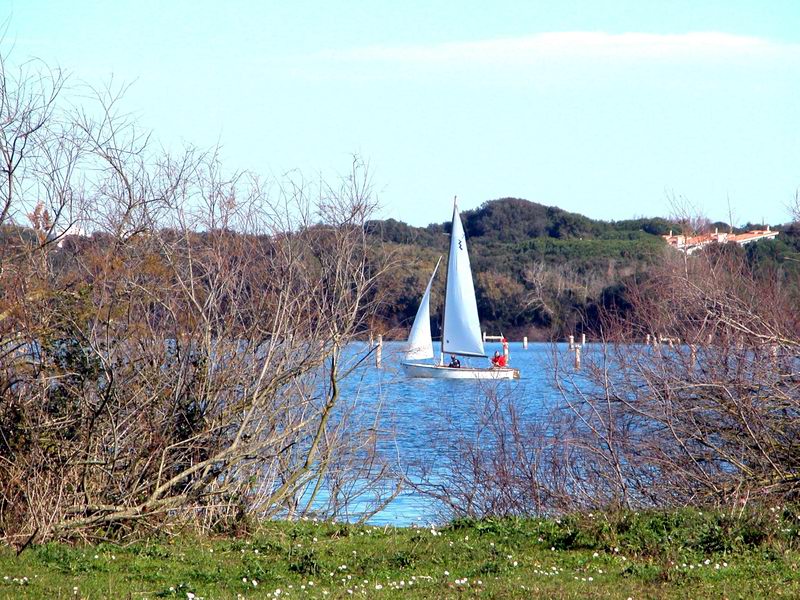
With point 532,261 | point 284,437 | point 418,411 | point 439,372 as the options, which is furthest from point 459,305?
point 532,261

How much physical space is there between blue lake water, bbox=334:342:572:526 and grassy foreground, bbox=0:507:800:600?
330 centimetres

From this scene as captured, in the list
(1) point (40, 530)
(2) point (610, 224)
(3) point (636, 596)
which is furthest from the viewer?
(2) point (610, 224)

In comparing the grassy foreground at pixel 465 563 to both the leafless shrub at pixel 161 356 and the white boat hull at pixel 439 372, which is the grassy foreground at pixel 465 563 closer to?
the leafless shrub at pixel 161 356

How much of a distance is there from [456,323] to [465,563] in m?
36.3

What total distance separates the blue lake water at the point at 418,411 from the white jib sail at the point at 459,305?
Result: 1650 millimetres

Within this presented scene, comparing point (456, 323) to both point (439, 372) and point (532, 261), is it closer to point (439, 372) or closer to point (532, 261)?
point (439, 372)

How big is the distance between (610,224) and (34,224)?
10351cm

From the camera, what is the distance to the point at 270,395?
10.2 m

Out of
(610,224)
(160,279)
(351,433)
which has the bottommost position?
(351,433)

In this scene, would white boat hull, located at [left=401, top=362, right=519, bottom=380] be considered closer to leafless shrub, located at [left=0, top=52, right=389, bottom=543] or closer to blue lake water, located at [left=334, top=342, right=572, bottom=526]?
blue lake water, located at [left=334, top=342, right=572, bottom=526]

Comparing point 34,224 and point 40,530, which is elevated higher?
point 34,224

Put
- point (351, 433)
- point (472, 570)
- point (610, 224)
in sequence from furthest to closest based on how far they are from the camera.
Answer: point (610, 224) → point (351, 433) → point (472, 570)

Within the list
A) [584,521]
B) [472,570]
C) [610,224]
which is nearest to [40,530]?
[472,570]

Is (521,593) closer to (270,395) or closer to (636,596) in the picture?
(636,596)
